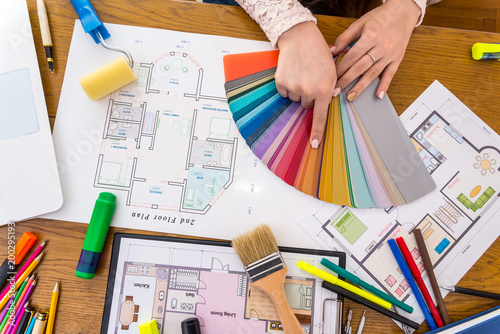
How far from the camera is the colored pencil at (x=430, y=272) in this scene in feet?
2.26

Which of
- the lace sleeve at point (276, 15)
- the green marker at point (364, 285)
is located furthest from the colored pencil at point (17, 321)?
the lace sleeve at point (276, 15)

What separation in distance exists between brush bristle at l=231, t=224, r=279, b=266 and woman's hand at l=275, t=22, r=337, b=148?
0.69ft

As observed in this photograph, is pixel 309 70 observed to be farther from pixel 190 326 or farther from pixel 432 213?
pixel 190 326

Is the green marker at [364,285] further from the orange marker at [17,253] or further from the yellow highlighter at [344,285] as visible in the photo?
the orange marker at [17,253]

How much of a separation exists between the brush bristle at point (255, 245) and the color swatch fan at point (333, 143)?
120 mm

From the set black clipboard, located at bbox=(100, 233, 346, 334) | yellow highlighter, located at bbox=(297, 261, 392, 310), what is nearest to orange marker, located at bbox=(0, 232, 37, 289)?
black clipboard, located at bbox=(100, 233, 346, 334)

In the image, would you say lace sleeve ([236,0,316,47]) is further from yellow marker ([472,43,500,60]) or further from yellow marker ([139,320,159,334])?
yellow marker ([139,320,159,334])

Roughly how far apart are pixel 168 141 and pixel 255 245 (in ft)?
0.92

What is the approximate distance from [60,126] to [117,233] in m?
0.26

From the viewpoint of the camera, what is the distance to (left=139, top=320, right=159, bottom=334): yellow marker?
663mm

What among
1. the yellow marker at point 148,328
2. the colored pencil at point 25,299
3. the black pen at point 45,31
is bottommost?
the yellow marker at point 148,328

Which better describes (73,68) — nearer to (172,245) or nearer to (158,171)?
(158,171)

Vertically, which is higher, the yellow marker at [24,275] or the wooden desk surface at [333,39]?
the wooden desk surface at [333,39]

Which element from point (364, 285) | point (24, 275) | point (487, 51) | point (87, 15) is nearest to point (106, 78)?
point (87, 15)
